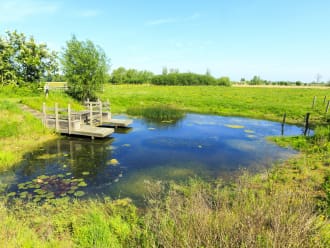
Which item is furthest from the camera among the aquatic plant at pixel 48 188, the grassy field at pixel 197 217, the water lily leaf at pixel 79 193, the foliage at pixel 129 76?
the foliage at pixel 129 76

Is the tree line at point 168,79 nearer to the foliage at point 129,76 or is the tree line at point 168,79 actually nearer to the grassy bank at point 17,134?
the foliage at point 129,76

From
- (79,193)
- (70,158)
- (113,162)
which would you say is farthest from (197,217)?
(70,158)

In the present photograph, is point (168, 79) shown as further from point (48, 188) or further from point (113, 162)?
point (48, 188)

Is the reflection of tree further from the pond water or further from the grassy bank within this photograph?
the grassy bank

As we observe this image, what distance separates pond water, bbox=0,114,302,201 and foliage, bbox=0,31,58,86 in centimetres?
1958

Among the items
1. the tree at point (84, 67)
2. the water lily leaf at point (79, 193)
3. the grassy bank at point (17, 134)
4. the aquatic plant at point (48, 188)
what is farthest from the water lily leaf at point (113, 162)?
the tree at point (84, 67)

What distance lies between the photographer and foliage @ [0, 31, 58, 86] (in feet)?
89.5

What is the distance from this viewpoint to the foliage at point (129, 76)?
83.1 meters

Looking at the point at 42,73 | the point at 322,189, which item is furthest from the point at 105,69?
the point at 322,189

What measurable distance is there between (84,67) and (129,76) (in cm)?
6593

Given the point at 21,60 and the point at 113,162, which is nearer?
the point at 113,162

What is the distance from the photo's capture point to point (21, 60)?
27.5 m

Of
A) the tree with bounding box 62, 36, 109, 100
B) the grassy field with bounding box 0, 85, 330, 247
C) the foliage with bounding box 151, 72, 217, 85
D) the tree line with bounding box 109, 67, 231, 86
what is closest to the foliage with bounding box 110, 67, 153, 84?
the tree line with bounding box 109, 67, 231, 86

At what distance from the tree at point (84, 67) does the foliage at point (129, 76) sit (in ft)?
197
